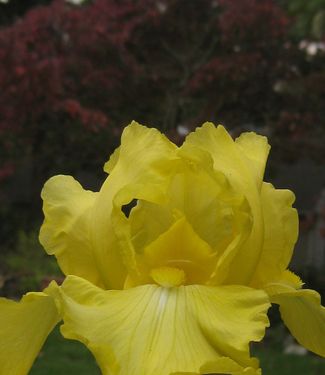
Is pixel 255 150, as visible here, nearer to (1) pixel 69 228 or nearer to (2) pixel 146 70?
(1) pixel 69 228

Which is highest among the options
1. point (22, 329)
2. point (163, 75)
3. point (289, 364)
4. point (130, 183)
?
point (130, 183)

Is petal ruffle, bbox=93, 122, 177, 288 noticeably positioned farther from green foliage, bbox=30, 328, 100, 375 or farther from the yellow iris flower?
green foliage, bbox=30, 328, 100, 375

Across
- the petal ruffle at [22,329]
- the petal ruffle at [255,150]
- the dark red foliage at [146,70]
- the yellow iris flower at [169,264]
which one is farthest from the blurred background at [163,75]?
the petal ruffle at [22,329]

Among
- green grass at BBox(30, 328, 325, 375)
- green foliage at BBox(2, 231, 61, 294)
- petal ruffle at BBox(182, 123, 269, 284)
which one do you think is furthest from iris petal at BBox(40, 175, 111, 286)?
green foliage at BBox(2, 231, 61, 294)

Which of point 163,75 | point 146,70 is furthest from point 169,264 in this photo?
point 163,75

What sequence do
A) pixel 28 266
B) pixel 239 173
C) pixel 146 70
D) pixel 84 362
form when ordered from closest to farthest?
1. pixel 239 173
2. pixel 84 362
3. pixel 146 70
4. pixel 28 266

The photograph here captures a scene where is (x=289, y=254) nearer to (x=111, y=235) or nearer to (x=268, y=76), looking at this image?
(x=111, y=235)
